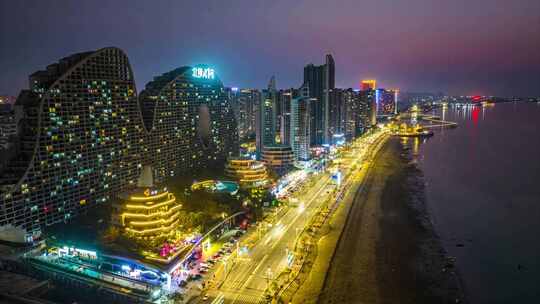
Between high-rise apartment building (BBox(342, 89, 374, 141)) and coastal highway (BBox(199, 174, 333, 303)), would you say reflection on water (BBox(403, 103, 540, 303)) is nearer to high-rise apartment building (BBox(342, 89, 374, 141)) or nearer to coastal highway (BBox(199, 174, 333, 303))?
coastal highway (BBox(199, 174, 333, 303))

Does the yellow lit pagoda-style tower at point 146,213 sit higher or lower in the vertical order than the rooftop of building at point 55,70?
lower

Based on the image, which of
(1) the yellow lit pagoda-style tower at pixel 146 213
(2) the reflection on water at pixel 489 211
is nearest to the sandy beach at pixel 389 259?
(2) the reflection on water at pixel 489 211

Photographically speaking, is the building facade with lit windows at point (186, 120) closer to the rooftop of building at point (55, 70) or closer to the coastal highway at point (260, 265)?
the rooftop of building at point (55, 70)

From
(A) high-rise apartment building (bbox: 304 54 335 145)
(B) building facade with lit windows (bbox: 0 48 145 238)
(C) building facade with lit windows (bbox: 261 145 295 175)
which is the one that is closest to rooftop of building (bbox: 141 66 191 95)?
(B) building facade with lit windows (bbox: 0 48 145 238)

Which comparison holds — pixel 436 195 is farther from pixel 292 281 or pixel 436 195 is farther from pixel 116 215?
pixel 116 215

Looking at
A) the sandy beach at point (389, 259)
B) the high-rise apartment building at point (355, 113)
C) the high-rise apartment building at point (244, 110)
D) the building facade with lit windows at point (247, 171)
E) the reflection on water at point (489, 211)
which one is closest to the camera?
the sandy beach at point (389, 259)

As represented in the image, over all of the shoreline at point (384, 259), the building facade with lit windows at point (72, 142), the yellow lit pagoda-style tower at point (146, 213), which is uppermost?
the building facade with lit windows at point (72, 142)
